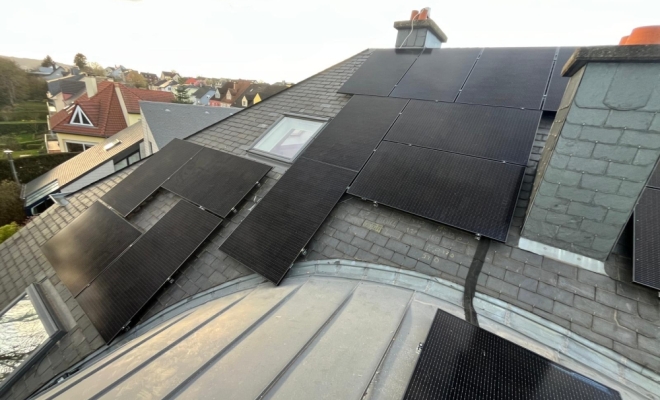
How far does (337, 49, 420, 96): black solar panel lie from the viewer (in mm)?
6605

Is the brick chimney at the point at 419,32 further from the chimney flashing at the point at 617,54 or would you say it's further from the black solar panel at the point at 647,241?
the black solar panel at the point at 647,241

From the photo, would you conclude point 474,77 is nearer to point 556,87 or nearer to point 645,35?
point 556,87

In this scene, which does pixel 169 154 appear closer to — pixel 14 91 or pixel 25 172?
pixel 25 172

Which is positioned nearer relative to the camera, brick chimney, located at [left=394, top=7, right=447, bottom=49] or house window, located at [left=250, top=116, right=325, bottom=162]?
house window, located at [left=250, top=116, right=325, bottom=162]

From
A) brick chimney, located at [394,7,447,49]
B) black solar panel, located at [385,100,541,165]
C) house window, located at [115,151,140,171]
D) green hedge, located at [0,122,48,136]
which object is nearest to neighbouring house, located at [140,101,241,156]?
house window, located at [115,151,140,171]

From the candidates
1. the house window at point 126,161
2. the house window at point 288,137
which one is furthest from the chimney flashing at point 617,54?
the house window at point 126,161

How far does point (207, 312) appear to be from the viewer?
3.68 m

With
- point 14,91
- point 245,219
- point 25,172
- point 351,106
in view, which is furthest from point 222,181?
point 14,91

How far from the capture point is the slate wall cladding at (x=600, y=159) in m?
2.65

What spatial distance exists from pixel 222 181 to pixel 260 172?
845 mm

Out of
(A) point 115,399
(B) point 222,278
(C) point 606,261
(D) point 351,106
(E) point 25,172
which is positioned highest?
(D) point 351,106

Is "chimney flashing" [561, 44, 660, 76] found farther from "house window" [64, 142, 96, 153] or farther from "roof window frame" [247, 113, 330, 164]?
"house window" [64, 142, 96, 153]

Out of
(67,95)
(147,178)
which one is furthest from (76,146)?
(147,178)

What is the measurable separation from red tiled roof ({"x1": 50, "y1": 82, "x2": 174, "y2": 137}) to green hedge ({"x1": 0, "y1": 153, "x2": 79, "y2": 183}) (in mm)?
3056
